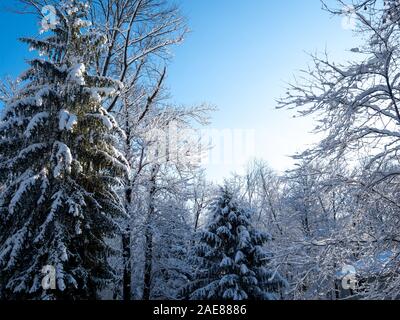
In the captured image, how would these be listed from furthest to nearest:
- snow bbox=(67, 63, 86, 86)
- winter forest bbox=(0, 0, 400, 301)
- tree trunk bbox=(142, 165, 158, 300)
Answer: tree trunk bbox=(142, 165, 158, 300), snow bbox=(67, 63, 86, 86), winter forest bbox=(0, 0, 400, 301)

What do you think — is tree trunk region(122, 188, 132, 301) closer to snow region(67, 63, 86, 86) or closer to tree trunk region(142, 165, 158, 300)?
tree trunk region(142, 165, 158, 300)

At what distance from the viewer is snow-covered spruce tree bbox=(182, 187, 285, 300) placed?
13.5 metres

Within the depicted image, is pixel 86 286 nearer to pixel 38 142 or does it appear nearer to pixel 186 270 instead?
pixel 38 142

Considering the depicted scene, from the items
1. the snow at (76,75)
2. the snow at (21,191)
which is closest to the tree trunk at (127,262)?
the snow at (21,191)

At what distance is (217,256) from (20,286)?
8.12m

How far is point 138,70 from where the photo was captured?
1678cm

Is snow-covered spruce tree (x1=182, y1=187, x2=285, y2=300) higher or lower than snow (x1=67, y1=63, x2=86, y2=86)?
lower

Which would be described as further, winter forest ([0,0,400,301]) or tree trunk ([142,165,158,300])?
tree trunk ([142,165,158,300])

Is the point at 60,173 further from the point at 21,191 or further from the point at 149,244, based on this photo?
the point at 149,244

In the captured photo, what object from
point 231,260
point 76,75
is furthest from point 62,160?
point 231,260

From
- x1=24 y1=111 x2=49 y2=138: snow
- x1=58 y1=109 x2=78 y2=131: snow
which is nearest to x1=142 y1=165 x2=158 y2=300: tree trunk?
x1=58 y1=109 x2=78 y2=131: snow

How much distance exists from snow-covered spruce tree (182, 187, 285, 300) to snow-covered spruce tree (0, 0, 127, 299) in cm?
495

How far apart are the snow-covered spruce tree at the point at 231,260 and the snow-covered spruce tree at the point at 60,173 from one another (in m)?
4.95

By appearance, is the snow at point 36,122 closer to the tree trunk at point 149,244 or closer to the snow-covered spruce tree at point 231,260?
the tree trunk at point 149,244
